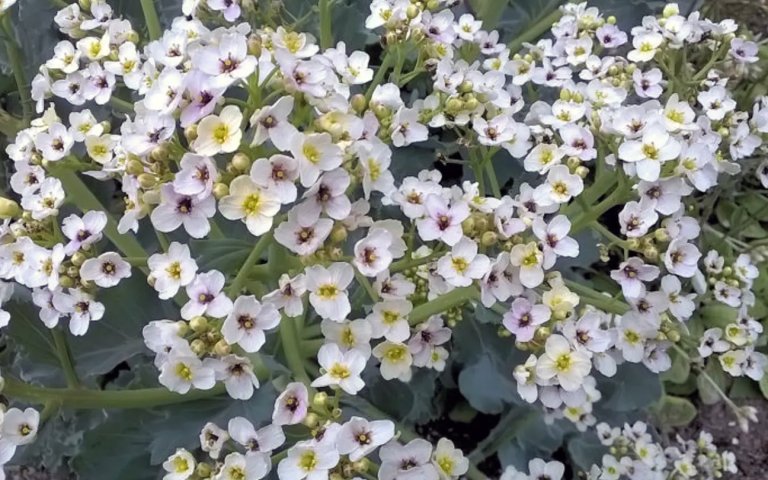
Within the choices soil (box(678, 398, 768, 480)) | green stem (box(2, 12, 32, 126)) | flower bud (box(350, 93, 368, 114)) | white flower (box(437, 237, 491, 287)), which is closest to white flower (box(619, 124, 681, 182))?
white flower (box(437, 237, 491, 287))

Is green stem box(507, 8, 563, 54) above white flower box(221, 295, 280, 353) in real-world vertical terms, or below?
below

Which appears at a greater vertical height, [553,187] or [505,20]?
[553,187]

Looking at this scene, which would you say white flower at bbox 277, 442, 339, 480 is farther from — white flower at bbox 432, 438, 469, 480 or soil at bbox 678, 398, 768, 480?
soil at bbox 678, 398, 768, 480

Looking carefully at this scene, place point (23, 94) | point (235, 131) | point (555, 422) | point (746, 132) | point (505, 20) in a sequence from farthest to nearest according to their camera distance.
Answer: point (505, 20)
point (555, 422)
point (23, 94)
point (746, 132)
point (235, 131)

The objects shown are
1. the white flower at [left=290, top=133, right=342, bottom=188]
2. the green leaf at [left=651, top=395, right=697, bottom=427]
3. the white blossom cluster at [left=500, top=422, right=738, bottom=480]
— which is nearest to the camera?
the white flower at [left=290, top=133, right=342, bottom=188]

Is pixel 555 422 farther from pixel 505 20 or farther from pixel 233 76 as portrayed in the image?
pixel 233 76

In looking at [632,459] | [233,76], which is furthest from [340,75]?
[632,459]
